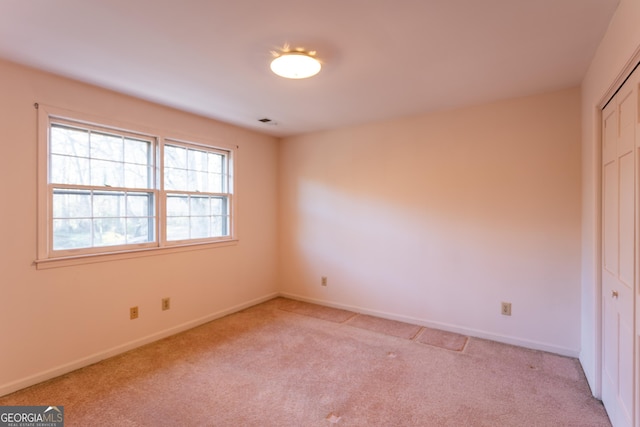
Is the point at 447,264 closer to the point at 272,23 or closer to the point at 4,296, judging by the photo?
the point at 272,23

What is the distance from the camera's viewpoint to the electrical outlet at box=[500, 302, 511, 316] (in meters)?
3.08

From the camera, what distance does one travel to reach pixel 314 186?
14.5 ft

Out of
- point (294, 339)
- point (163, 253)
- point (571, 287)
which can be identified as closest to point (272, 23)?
point (163, 253)

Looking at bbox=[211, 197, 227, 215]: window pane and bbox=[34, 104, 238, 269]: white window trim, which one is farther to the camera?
bbox=[211, 197, 227, 215]: window pane

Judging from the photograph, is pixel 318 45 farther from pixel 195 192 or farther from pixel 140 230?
pixel 140 230

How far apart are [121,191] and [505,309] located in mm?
3856

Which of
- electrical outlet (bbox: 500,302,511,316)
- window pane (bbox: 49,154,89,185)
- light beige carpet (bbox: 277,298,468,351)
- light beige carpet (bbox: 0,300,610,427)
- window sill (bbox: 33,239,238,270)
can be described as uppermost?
window pane (bbox: 49,154,89,185)

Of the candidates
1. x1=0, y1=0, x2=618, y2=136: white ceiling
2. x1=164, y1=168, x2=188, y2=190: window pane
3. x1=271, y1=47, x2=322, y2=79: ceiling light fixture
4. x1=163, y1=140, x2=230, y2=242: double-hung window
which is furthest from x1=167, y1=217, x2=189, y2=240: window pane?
x1=271, y1=47, x2=322, y2=79: ceiling light fixture

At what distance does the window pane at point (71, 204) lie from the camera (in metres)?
2.56

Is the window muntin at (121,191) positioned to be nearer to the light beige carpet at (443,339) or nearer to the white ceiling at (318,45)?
the white ceiling at (318,45)

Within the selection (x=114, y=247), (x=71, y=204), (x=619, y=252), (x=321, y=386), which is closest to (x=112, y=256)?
(x=114, y=247)

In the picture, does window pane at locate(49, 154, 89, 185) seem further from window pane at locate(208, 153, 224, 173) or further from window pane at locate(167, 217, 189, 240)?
window pane at locate(208, 153, 224, 173)

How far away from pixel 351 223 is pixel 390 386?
2097mm

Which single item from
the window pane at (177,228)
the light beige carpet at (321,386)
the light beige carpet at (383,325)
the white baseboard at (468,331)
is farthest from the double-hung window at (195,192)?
the white baseboard at (468,331)
